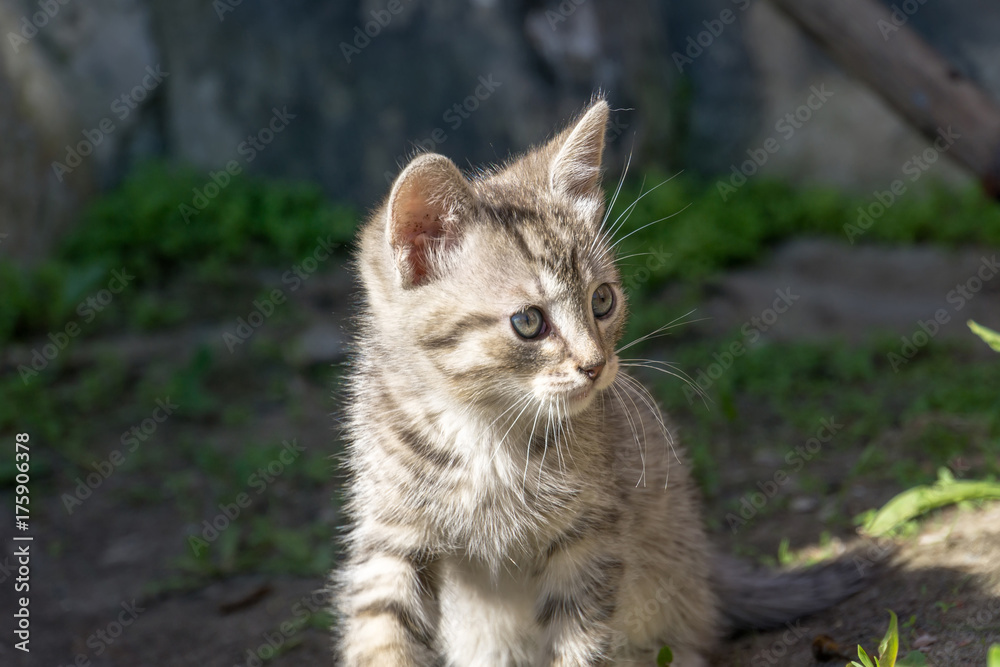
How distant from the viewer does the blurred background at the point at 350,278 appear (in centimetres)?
460

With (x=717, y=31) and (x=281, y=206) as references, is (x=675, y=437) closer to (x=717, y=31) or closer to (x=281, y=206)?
(x=281, y=206)

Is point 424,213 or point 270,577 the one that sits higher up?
point 424,213

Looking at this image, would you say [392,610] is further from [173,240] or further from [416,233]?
[173,240]

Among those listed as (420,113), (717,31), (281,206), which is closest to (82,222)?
(281,206)

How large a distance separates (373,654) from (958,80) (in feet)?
13.7

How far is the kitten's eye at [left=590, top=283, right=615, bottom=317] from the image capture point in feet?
10.0

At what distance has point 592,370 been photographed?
9.23ft

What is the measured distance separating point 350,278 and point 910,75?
4.39 metres

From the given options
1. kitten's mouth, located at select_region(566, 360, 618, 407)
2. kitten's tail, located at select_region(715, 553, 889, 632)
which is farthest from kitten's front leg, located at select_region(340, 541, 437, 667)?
kitten's tail, located at select_region(715, 553, 889, 632)

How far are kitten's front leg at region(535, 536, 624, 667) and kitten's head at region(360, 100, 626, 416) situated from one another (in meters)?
0.52

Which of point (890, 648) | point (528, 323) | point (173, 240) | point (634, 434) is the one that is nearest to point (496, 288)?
point (528, 323)

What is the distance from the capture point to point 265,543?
489 cm

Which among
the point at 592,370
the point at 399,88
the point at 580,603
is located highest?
the point at 399,88

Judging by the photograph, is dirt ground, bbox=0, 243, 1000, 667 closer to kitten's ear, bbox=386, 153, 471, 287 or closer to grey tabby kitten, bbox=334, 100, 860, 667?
grey tabby kitten, bbox=334, 100, 860, 667
